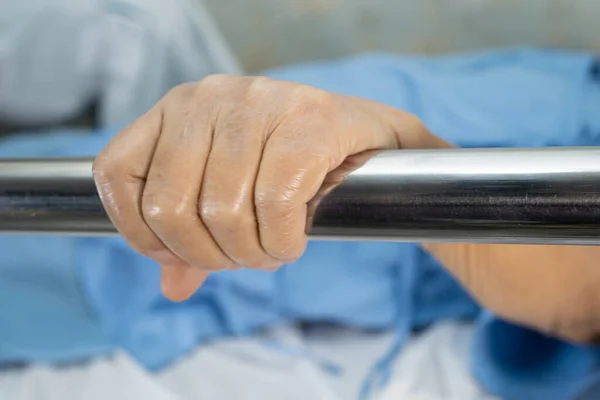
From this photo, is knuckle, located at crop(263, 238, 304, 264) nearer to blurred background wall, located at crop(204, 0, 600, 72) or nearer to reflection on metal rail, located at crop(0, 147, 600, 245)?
reflection on metal rail, located at crop(0, 147, 600, 245)

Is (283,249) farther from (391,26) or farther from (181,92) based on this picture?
(391,26)

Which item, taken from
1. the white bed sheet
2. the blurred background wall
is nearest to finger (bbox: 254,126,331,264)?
the white bed sheet

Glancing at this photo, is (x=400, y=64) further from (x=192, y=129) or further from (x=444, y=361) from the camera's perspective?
(x=192, y=129)

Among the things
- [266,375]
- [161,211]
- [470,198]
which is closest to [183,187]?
[161,211]

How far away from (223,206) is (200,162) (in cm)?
3

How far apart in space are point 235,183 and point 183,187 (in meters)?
0.03

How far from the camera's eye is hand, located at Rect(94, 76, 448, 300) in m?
0.28

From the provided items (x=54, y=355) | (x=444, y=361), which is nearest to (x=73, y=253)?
(x=54, y=355)

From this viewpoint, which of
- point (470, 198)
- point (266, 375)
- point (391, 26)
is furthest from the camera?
point (391, 26)

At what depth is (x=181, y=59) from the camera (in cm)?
89

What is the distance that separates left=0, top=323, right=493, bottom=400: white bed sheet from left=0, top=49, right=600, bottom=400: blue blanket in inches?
0.7

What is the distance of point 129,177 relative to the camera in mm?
302

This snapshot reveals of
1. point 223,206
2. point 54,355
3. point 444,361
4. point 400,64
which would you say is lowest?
point 54,355

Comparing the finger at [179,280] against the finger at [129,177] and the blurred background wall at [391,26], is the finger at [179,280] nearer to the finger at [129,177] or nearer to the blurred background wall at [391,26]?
the finger at [129,177]
